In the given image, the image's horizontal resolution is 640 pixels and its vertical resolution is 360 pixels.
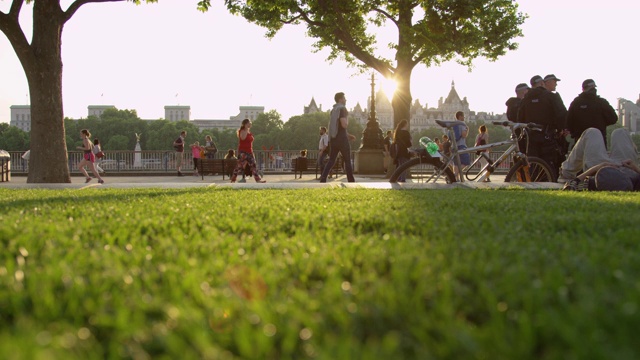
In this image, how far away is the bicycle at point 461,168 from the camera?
33.0 ft

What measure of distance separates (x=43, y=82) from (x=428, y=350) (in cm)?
1348

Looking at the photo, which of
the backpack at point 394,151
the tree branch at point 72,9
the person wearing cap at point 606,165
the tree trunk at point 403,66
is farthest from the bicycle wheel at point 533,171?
the tree trunk at point 403,66

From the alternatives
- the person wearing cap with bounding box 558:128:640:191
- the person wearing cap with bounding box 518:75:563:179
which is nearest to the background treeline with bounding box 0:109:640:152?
the person wearing cap with bounding box 518:75:563:179

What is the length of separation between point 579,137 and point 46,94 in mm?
10352

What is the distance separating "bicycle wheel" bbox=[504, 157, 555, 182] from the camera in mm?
10414

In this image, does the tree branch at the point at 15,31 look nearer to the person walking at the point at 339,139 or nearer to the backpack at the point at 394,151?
the person walking at the point at 339,139

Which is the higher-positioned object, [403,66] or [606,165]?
[403,66]

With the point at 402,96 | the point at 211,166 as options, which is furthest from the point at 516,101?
the point at 211,166

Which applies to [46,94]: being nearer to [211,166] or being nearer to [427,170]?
[427,170]

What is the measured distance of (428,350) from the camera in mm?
1365

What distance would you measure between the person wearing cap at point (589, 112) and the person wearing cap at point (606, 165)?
1923 mm

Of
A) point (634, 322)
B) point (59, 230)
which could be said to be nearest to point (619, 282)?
point (634, 322)

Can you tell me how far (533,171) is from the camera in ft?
35.1

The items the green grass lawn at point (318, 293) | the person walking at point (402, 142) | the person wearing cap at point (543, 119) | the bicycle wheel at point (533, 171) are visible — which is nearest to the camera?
the green grass lawn at point (318, 293)
